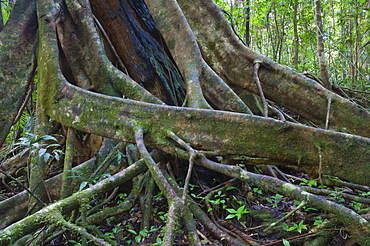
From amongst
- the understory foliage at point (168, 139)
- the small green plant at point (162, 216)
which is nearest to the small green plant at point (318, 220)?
the understory foliage at point (168, 139)

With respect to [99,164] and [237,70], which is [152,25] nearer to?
[237,70]

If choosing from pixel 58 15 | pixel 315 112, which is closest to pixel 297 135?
pixel 315 112

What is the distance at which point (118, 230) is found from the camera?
2.66 meters

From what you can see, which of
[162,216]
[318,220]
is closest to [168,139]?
[162,216]

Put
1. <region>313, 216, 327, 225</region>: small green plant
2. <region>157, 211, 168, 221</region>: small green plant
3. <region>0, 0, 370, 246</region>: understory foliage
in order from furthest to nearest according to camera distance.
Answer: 1. <region>157, 211, 168, 221</region>: small green plant
2. <region>313, 216, 327, 225</region>: small green plant
3. <region>0, 0, 370, 246</region>: understory foliage

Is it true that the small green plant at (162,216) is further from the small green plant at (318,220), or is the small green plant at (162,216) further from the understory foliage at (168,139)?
the small green plant at (318,220)

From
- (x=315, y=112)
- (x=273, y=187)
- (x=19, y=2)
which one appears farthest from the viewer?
(x=19, y=2)

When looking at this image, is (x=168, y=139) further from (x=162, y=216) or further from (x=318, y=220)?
(x=318, y=220)

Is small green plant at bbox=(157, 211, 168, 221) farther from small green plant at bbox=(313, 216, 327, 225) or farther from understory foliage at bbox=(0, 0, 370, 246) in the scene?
small green plant at bbox=(313, 216, 327, 225)

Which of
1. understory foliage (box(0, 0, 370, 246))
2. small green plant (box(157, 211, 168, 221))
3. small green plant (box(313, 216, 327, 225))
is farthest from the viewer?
small green plant (box(157, 211, 168, 221))

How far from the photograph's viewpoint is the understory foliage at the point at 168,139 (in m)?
1.94

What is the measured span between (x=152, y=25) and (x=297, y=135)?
3239 millimetres

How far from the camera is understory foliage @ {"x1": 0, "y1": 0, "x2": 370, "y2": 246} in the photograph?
6.37 ft

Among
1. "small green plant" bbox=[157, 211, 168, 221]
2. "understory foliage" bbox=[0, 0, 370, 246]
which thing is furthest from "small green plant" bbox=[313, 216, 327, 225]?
"small green plant" bbox=[157, 211, 168, 221]
